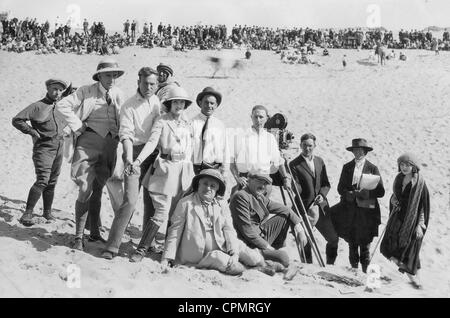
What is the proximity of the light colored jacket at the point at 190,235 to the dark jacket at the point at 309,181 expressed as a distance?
150 cm

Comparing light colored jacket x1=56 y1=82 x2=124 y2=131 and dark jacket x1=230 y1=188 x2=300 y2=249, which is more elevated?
light colored jacket x1=56 y1=82 x2=124 y2=131

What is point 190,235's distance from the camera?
15.7ft

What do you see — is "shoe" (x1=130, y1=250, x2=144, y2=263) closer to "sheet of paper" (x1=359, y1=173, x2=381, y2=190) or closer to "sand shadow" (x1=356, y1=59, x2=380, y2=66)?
"sheet of paper" (x1=359, y1=173, x2=381, y2=190)

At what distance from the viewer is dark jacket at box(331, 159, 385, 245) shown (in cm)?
597

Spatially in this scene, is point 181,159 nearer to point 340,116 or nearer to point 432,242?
point 432,242

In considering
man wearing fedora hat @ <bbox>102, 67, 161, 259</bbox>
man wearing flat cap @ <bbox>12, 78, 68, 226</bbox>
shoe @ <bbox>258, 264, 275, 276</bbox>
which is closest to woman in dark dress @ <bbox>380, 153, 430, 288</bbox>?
shoe @ <bbox>258, 264, 275, 276</bbox>

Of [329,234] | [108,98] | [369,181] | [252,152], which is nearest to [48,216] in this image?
[108,98]

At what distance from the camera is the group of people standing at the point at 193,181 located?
4.81m

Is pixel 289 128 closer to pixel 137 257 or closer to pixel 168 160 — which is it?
pixel 168 160

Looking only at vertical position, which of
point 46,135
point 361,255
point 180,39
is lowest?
point 361,255

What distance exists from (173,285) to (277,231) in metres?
1.65

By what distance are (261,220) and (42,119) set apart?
114 inches

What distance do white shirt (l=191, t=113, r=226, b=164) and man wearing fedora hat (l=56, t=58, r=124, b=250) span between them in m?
0.82
